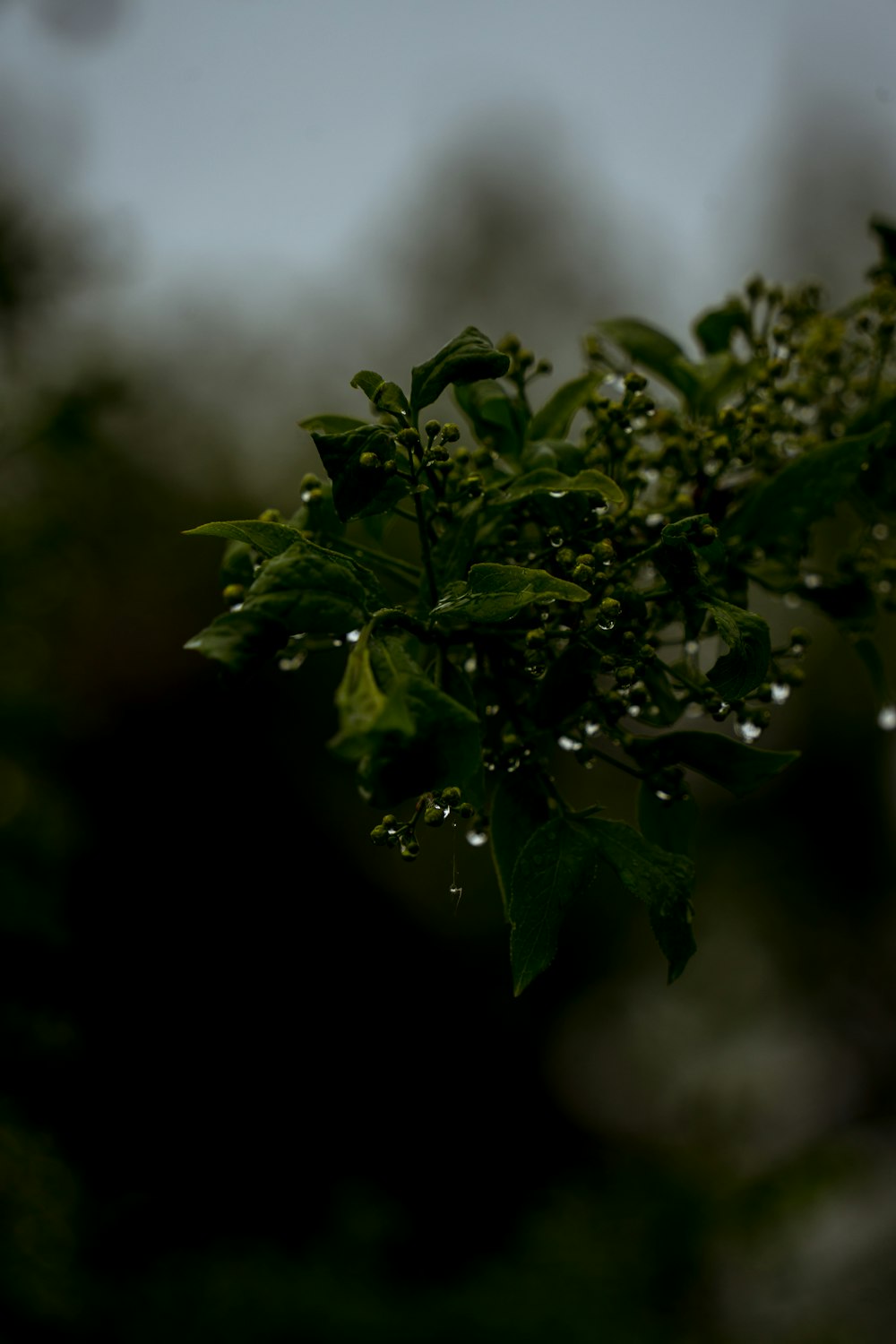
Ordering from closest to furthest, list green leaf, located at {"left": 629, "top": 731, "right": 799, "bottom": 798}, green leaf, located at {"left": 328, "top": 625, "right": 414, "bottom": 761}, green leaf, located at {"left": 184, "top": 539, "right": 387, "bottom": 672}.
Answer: green leaf, located at {"left": 328, "top": 625, "right": 414, "bottom": 761} → green leaf, located at {"left": 184, "top": 539, "right": 387, "bottom": 672} → green leaf, located at {"left": 629, "top": 731, "right": 799, "bottom": 798}

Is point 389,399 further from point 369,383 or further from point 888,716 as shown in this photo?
point 888,716

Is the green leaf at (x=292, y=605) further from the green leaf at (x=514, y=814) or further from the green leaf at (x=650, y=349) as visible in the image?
the green leaf at (x=650, y=349)

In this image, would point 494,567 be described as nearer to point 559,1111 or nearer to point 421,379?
point 421,379

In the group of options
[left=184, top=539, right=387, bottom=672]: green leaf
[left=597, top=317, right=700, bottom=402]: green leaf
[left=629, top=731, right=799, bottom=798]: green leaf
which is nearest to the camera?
[left=184, top=539, right=387, bottom=672]: green leaf

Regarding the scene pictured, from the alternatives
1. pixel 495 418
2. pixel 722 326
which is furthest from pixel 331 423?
pixel 722 326

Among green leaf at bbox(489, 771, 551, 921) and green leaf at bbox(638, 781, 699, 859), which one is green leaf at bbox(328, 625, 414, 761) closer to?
green leaf at bbox(489, 771, 551, 921)

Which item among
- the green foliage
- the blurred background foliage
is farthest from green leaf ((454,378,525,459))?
the blurred background foliage
